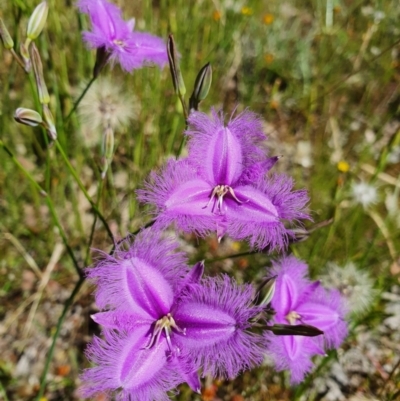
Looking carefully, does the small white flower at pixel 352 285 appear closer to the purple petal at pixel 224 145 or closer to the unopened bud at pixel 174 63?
the purple petal at pixel 224 145

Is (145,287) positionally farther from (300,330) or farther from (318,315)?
(318,315)

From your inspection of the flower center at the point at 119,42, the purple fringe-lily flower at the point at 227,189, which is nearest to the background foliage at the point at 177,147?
the flower center at the point at 119,42

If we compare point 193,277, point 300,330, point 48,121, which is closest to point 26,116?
point 48,121

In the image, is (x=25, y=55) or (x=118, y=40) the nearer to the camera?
(x=25, y=55)

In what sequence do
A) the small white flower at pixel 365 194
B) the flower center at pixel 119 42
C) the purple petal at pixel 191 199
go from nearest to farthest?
1. the purple petal at pixel 191 199
2. the flower center at pixel 119 42
3. the small white flower at pixel 365 194

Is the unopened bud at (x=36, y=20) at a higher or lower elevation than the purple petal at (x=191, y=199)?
higher

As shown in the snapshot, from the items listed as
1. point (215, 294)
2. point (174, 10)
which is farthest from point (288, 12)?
point (215, 294)

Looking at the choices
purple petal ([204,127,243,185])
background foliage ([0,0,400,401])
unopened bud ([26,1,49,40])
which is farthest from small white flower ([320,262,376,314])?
unopened bud ([26,1,49,40])
